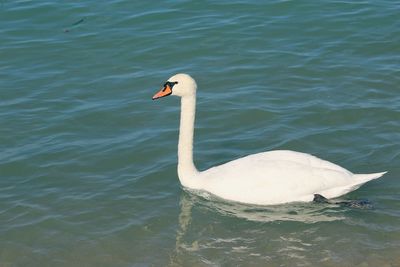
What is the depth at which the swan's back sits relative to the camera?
33.0ft

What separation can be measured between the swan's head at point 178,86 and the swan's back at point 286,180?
1.26 metres

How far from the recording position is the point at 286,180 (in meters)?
10.1

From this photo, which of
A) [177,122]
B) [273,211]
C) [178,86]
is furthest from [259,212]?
[177,122]

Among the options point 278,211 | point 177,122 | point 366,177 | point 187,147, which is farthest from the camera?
point 177,122

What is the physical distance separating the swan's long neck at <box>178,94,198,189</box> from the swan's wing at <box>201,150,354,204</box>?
0.56 m

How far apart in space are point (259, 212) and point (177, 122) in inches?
128

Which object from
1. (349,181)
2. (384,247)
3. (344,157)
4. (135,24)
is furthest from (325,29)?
(384,247)

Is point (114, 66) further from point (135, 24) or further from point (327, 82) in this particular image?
point (327, 82)

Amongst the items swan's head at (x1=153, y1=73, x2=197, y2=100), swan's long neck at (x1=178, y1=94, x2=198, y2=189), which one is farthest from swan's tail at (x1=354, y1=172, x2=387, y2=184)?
swan's head at (x1=153, y1=73, x2=197, y2=100)

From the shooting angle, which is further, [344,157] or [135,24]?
[135,24]

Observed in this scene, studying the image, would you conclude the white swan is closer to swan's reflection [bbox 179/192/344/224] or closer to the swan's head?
the swan's head

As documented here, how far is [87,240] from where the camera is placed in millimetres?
9812

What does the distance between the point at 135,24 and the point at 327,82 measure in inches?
203

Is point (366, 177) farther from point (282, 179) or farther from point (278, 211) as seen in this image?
point (278, 211)
